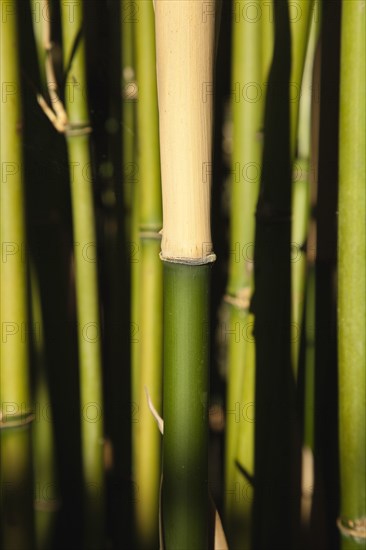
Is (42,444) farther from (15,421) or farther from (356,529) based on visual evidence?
(356,529)

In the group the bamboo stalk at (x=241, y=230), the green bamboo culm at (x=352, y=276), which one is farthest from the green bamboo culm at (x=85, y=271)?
the green bamboo culm at (x=352, y=276)

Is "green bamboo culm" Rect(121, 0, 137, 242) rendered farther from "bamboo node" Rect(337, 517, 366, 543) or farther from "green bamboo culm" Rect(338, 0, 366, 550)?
"bamboo node" Rect(337, 517, 366, 543)

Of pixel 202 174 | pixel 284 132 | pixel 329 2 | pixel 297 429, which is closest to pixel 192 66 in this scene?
pixel 202 174

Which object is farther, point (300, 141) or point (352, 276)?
point (300, 141)

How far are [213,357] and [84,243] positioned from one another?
0.21m

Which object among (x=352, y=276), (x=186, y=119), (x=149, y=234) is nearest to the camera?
(x=186, y=119)

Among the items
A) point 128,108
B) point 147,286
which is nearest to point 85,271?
point 147,286

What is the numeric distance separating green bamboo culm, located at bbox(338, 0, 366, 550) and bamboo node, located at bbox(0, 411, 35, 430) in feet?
0.93

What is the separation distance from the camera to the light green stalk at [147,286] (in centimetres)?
61

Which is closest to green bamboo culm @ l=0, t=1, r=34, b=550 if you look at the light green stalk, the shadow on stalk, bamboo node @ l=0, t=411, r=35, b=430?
bamboo node @ l=0, t=411, r=35, b=430

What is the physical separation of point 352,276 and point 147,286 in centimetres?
21

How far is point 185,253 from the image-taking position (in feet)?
1.45

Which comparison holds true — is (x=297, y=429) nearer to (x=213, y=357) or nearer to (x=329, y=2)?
(x=213, y=357)

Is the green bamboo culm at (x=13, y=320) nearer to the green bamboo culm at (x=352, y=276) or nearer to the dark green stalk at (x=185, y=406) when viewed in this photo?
the dark green stalk at (x=185, y=406)
